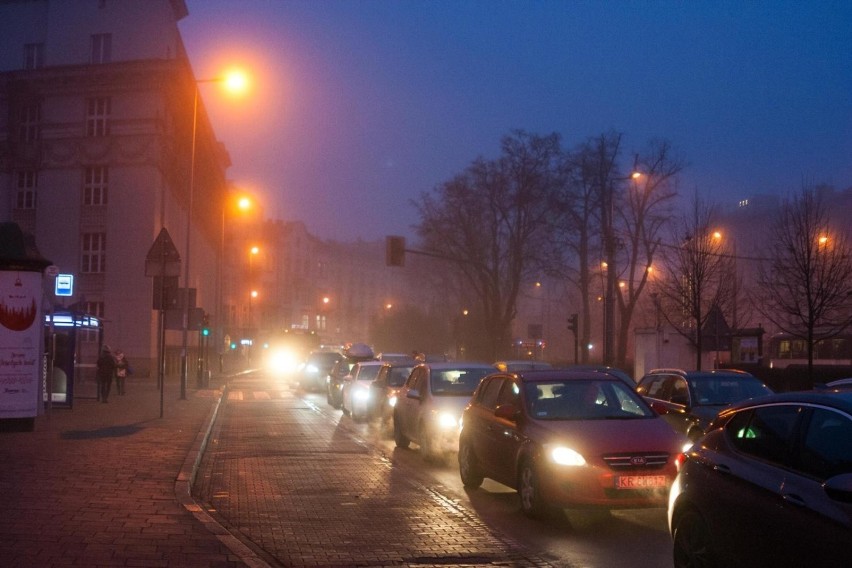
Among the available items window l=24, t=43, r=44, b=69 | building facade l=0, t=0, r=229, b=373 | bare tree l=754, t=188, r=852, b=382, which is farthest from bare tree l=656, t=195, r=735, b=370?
window l=24, t=43, r=44, b=69

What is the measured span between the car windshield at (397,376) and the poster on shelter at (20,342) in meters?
7.54

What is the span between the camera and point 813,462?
19.1ft

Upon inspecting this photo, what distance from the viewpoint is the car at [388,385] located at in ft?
70.4

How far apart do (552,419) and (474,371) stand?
668 cm

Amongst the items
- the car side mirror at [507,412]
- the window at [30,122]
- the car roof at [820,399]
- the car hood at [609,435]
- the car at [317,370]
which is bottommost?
the car at [317,370]

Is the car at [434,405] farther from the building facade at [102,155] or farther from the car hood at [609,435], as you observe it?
the building facade at [102,155]

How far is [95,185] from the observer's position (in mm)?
51719

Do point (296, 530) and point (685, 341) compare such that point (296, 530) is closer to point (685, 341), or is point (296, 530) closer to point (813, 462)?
point (813, 462)

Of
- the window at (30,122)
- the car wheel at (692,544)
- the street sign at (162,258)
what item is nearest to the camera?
the car wheel at (692,544)

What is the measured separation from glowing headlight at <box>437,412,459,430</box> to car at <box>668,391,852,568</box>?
8.15 meters

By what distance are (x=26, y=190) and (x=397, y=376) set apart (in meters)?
37.4

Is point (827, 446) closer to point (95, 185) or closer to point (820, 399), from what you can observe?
point (820, 399)

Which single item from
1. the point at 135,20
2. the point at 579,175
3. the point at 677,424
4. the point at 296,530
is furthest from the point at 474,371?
the point at 135,20

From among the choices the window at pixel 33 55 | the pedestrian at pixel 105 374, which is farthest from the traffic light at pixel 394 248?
the window at pixel 33 55
